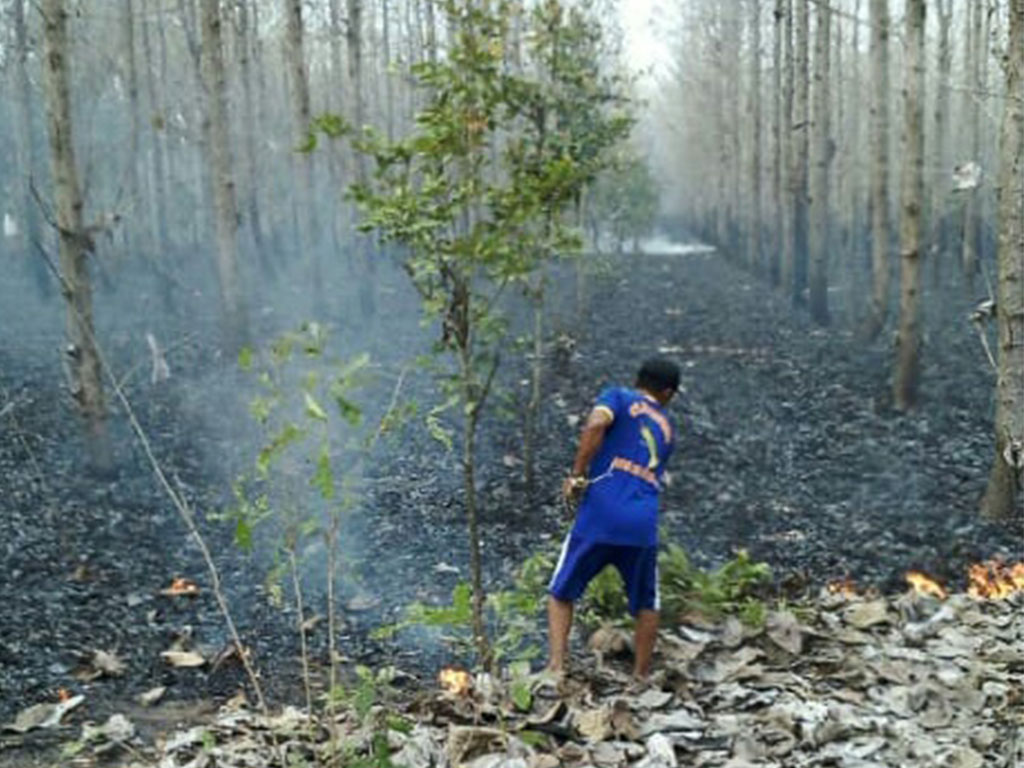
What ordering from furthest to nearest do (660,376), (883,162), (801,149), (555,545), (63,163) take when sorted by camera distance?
(801,149), (883,162), (63,163), (555,545), (660,376)

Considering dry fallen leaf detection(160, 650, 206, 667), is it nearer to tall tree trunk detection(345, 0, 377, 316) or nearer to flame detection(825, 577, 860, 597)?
flame detection(825, 577, 860, 597)

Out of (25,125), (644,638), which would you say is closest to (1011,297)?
(644,638)

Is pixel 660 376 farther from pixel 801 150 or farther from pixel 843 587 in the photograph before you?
pixel 801 150

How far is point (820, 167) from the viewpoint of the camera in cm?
1847

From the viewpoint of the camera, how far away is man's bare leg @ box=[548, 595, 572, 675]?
589 cm

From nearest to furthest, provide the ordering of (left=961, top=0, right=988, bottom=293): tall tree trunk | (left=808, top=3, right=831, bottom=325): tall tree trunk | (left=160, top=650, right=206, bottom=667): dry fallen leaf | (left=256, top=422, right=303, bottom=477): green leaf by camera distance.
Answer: (left=256, top=422, right=303, bottom=477): green leaf, (left=160, top=650, right=206, bottom=667): dry fallen leaf, (left=808, top=3, right=831, bottom=325): tall tree trunk, (left=961, top=0, right=988, bottom=293): tall tree trunk

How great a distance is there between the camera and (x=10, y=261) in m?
26.5

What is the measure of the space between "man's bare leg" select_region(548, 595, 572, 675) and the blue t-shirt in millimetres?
384

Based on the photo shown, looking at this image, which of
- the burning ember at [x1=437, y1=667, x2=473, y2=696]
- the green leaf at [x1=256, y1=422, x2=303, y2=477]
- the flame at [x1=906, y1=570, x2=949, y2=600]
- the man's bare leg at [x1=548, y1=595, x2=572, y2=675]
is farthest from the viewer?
the flame at [x1=906, y1=570, x2=949, y2=600]

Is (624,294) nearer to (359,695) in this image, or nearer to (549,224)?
(549,224)

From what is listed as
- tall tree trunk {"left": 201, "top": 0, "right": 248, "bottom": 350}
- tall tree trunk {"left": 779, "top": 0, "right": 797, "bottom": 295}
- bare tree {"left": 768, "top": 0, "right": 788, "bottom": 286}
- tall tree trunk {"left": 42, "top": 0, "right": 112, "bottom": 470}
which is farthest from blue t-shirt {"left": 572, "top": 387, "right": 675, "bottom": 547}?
bare tree {"left": 768, "top": 0, "right": 788, "bottom": 286}

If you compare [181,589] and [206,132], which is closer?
[181,589]

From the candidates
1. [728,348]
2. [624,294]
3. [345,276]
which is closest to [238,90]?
[345,276]

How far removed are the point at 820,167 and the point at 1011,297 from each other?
9.98 metres
